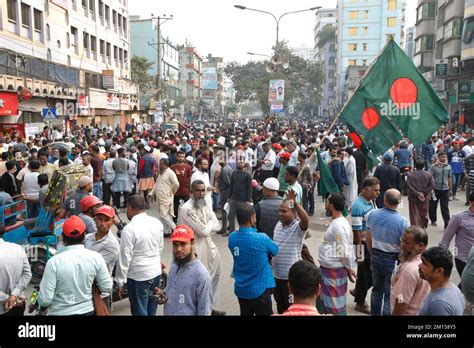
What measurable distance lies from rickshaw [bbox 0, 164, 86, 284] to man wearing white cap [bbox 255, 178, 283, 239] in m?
3.05

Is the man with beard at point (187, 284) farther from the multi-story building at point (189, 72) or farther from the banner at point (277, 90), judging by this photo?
the multi-story building at point (189, 72)

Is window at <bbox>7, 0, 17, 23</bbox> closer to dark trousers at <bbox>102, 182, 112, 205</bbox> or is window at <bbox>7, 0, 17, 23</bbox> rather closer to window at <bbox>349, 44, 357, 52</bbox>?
dark trousers at <bbox>102, 182, 112, 205</bbox>

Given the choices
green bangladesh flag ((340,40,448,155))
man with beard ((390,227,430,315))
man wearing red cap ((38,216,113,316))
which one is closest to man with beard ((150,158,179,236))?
green bangladesh flag ((340,40,448,155))

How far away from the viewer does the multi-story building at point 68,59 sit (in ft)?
70.5

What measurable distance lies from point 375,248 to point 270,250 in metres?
1.48

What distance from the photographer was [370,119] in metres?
6.27

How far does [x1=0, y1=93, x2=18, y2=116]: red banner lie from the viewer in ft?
60.0

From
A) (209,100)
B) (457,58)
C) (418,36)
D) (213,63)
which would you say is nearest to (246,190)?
(457,58)

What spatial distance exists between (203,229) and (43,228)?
299cm

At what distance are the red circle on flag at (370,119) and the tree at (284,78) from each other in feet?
163

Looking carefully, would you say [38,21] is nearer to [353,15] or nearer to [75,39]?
[75,39]

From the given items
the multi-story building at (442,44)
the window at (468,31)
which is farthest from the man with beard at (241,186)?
the multi-story building at (442,44)
